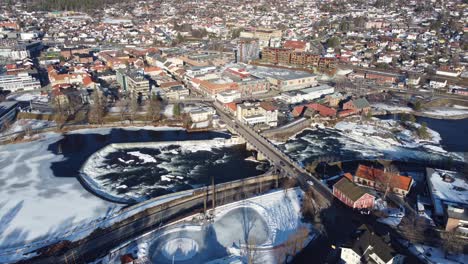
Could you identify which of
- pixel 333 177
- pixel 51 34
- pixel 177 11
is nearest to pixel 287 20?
pixel 177 11

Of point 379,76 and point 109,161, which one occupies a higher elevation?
point 379,76

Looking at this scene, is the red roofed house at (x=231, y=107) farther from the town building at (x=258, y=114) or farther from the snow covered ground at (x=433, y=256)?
the snow covered ground at (x=433, y=256)

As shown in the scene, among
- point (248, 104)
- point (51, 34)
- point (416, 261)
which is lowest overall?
point (416, 261)

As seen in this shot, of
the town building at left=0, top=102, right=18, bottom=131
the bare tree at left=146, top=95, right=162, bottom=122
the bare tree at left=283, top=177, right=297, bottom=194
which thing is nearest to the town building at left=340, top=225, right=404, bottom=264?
the bare tree at left=283, top=177, right=297, bottom=194

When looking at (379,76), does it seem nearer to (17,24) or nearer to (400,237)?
(400,237)

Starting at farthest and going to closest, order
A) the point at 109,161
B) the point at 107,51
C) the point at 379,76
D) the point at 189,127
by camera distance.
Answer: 1. the point at 107,51
2. the point at 379,76
3. the point at 189,127
4. the point at 109,161

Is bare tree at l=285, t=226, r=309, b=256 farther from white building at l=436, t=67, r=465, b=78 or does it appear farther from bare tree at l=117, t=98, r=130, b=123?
white building at l=436, t=67, r=465, b=78
